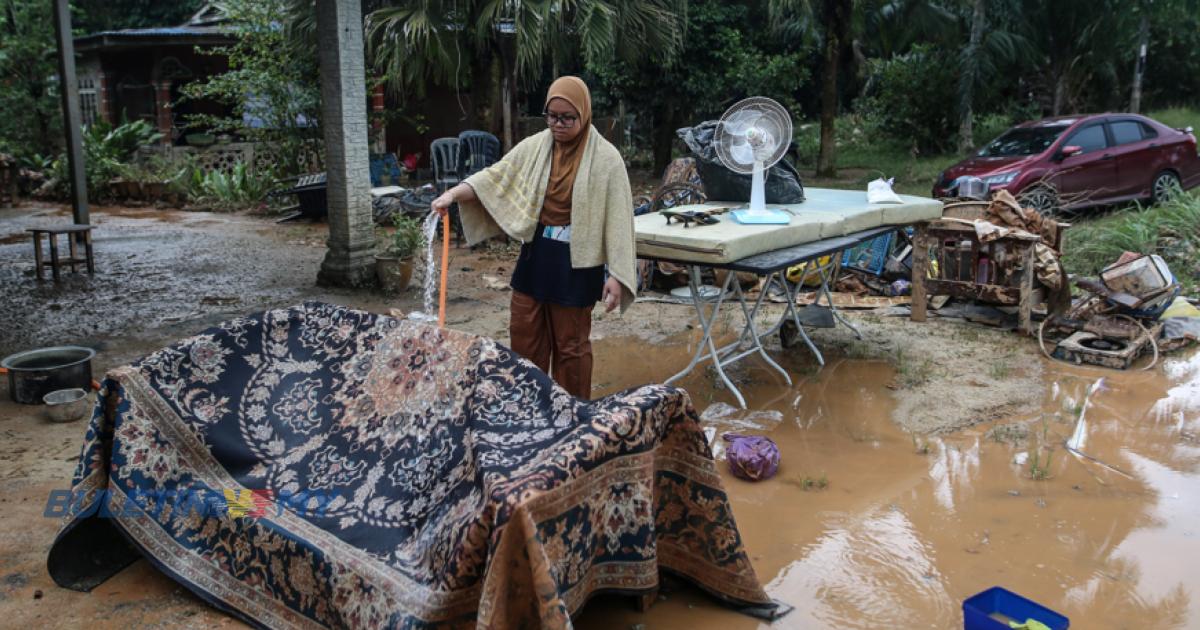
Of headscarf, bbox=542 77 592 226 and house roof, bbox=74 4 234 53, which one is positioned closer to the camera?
headscarf, bbox=542 77 592 226

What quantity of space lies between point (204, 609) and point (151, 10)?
2531 cm

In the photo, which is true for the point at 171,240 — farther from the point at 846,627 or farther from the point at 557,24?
the point at 846,627

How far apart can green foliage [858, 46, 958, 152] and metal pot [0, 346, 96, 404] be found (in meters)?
17.1

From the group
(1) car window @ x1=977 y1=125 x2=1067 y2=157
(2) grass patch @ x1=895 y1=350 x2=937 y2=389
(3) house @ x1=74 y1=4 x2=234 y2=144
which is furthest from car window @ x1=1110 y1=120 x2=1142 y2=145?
(3) house @ x1=74 y1=4 x2=234 y2=144

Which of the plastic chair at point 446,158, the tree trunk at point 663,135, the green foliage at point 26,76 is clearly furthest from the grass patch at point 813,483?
the green foliage at point 26,76

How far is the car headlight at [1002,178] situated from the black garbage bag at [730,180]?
4941 mm

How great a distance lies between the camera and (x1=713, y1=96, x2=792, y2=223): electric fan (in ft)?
17.7

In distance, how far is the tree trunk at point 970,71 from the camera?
1709 cm

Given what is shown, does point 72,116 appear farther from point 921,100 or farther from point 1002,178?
point 921,100

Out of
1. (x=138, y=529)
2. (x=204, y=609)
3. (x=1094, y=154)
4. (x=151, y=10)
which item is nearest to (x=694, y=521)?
(x=204, y=609)

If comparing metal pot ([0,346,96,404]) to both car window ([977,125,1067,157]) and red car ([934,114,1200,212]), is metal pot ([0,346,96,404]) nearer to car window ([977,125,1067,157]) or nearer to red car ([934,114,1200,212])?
red car ([934,114,1200,212])

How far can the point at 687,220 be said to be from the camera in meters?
5.16

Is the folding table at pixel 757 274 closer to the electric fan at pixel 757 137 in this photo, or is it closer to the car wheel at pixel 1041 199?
the electric fan at pixel 757 137

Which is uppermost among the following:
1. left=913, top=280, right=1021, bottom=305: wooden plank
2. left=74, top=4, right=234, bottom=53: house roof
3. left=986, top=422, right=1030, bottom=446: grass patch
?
left=74, top=4, right=234, bottom=53: house roof
